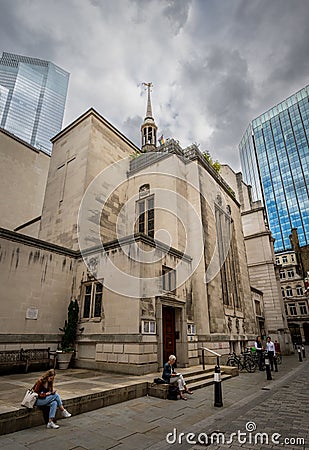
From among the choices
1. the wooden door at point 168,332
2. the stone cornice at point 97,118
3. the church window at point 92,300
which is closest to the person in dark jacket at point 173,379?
the wooden door at point 168,332

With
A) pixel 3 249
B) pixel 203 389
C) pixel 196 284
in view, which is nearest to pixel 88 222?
pixel 3 249

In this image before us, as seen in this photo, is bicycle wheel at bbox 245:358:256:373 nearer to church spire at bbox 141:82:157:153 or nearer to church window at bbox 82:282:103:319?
church window at bbox 82:282:103:319

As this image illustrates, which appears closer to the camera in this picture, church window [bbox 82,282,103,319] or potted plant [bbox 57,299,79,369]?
potted plant [bbox 57,299,79,369]

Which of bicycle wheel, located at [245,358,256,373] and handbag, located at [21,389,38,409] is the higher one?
handbag, located at [21,389,38,409]

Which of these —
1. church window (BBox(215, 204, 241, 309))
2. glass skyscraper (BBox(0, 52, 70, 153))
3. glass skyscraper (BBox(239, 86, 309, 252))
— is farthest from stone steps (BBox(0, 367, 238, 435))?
glass skyscraper (BBox(0, 52, 70, 153))

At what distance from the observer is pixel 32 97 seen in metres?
125

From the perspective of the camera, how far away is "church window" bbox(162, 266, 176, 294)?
1196 centimetres

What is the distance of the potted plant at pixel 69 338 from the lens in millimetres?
10898

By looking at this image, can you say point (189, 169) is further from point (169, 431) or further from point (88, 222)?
point (169, 431)

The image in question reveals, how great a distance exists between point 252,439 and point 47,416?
3801 millimetres

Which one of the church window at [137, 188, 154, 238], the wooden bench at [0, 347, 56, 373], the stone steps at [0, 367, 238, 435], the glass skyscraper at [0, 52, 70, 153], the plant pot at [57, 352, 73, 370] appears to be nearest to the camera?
the stone steps at [0, 367, 238, 435]

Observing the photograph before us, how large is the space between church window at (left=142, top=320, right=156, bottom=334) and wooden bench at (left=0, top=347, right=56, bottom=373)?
410 cm

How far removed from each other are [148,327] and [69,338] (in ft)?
12.7

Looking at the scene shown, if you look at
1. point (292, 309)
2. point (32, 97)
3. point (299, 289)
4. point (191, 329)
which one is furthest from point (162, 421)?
point (32, 97)
